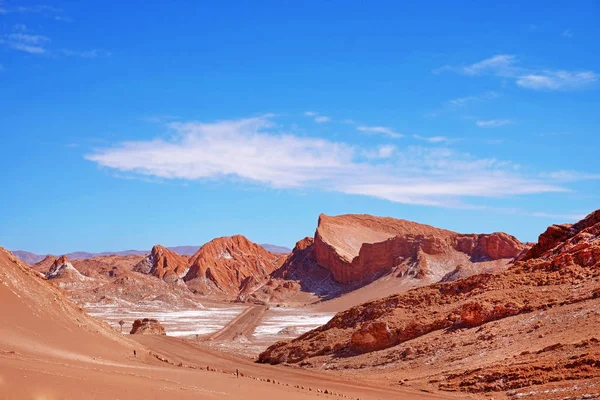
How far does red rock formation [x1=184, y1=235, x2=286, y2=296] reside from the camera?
136m

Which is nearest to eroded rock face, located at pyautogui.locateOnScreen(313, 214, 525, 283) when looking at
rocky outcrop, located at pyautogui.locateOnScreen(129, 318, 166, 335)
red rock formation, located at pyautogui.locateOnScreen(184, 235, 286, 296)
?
red rock formation, located at pyautogui.locateOnScreen(184, 235, 286, 296)

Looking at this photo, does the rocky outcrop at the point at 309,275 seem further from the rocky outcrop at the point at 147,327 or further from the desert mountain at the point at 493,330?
the desert mountain at the point at 493,330

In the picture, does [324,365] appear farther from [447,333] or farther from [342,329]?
[447,333]

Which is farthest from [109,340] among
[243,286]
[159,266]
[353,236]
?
[159,266]

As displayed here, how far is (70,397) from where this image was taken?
30.9 ft

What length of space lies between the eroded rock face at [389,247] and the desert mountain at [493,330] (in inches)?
2327

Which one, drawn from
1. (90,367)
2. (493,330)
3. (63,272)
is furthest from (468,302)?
(63,272)

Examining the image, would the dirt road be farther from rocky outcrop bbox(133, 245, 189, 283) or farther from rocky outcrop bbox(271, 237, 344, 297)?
rocky outcrop bbox(133, 245, 189, 283)

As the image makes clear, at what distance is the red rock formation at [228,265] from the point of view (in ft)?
447

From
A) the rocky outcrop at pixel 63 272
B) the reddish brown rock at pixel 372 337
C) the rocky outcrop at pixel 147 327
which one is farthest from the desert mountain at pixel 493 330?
the rocky outcrop at pixel 63 272

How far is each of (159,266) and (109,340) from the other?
127m

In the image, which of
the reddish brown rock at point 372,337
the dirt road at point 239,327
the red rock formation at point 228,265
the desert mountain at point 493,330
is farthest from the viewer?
the red rock formation at point 228,265

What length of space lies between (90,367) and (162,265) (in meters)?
138

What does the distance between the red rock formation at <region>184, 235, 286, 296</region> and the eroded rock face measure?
74.3ft
